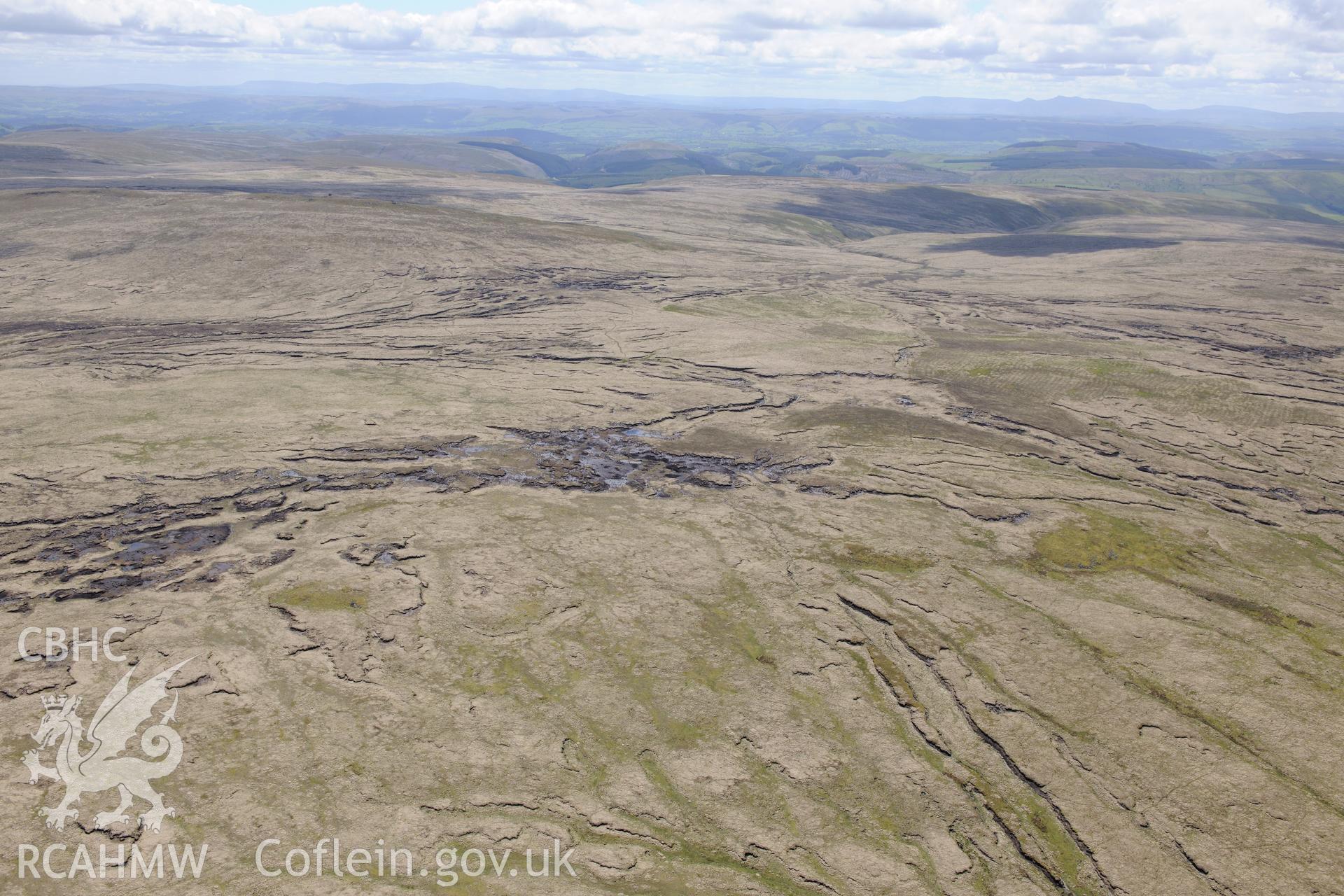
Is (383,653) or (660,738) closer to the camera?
(660,738)

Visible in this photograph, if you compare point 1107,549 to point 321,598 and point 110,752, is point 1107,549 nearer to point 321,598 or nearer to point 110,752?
point 321,598

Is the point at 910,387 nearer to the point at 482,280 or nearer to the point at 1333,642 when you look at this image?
the point at 1333,642

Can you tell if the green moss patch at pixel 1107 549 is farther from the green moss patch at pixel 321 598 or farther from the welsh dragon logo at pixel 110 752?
the welsh dragon logo at pixel 110 752

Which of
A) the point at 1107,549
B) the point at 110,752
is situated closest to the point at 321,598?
the point at 110,752

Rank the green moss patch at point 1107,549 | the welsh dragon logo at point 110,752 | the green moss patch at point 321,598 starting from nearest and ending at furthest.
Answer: the welsh dragon logo at point 110,752 < the green moss patch at point 321,598 < the green moss patch at point 1107,549

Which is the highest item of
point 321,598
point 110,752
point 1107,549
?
point 1107,549

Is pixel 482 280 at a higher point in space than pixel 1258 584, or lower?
higher

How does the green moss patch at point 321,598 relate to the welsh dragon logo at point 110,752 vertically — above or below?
above

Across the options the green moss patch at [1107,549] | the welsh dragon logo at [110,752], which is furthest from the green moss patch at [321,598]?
the green moss patch at [1107,549]

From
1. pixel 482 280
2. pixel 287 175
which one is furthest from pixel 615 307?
pixel 287 175
